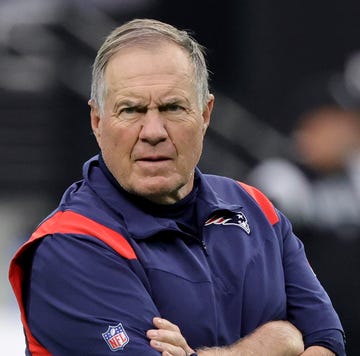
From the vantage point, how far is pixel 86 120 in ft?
40.3

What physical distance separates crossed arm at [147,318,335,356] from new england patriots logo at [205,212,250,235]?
33 centimetres

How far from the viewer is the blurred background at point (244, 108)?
11.0 metres

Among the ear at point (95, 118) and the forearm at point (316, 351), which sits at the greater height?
the ear at point (95, 118)

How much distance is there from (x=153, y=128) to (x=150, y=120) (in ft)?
Result: 0.09

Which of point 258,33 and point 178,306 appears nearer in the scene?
point 178,306

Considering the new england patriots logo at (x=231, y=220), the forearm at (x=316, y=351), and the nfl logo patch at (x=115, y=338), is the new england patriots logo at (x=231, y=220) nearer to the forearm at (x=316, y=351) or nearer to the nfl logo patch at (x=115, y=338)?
the forearm at (x=316, y=351)

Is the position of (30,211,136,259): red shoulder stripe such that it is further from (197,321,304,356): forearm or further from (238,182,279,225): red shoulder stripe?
(238,182,279,225): red shoulder stripe

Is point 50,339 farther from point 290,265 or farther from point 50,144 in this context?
point 50,144

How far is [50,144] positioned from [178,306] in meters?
8.63

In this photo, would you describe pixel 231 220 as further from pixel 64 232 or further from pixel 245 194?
pixel 64 232

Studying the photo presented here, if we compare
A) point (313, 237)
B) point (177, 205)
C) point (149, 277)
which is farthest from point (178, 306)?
point (313, 237)

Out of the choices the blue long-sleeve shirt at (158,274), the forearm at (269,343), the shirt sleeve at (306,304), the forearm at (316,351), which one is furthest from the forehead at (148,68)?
the forearm at (316,351)

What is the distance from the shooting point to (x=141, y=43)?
13.3 feet

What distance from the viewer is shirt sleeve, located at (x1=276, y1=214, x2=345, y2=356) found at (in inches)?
167
